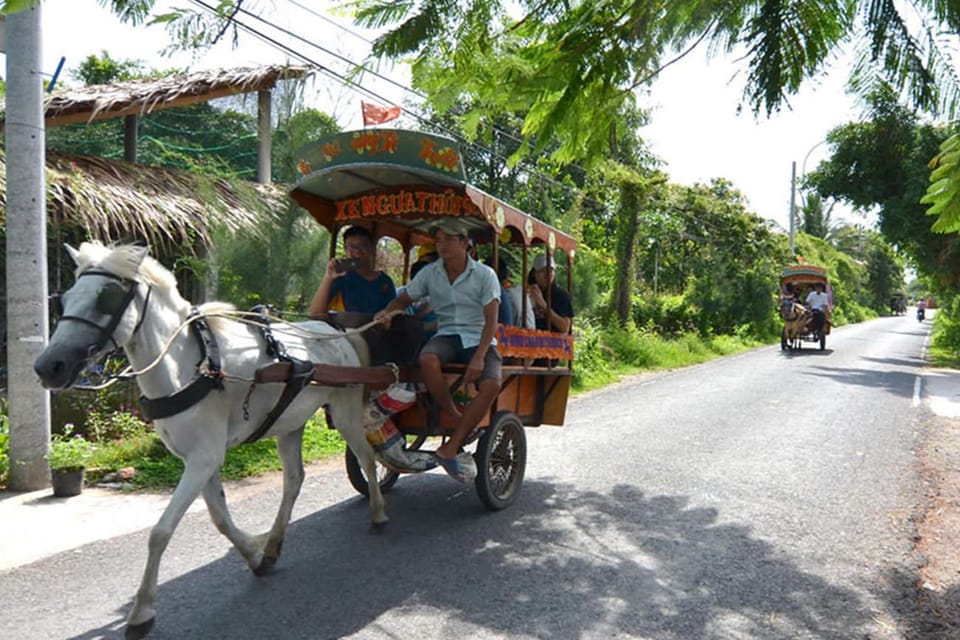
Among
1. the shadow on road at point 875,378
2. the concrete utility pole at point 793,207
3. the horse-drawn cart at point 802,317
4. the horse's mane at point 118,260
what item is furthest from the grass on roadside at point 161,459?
the concrete utility pole at point 793,207

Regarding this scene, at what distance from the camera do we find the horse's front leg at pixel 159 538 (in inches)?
130

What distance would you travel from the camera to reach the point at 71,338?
3.13 m

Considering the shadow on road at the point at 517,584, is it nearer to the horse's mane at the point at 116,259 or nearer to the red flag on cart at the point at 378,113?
the horse's mane at the point at 116,259

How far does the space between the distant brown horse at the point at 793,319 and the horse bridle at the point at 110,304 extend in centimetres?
1951

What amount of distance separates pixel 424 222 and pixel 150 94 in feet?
18.0

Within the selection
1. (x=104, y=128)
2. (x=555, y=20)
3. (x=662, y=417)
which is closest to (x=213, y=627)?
(x=555, y=20)

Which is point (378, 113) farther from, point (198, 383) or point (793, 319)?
point (793, 319)

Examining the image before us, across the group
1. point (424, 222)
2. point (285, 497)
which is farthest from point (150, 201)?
point (285, 497)

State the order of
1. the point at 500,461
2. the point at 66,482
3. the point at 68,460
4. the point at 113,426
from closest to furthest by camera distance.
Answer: the point at 500,461
the point at 66,482
the point at 68,460
the point at 113,426

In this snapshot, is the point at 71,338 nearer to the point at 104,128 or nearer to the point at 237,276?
the point at 237,276

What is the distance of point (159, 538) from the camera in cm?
338

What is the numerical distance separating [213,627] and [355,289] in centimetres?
268

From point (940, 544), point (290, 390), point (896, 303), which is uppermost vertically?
point (896, 303)

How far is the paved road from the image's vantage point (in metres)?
3.61
